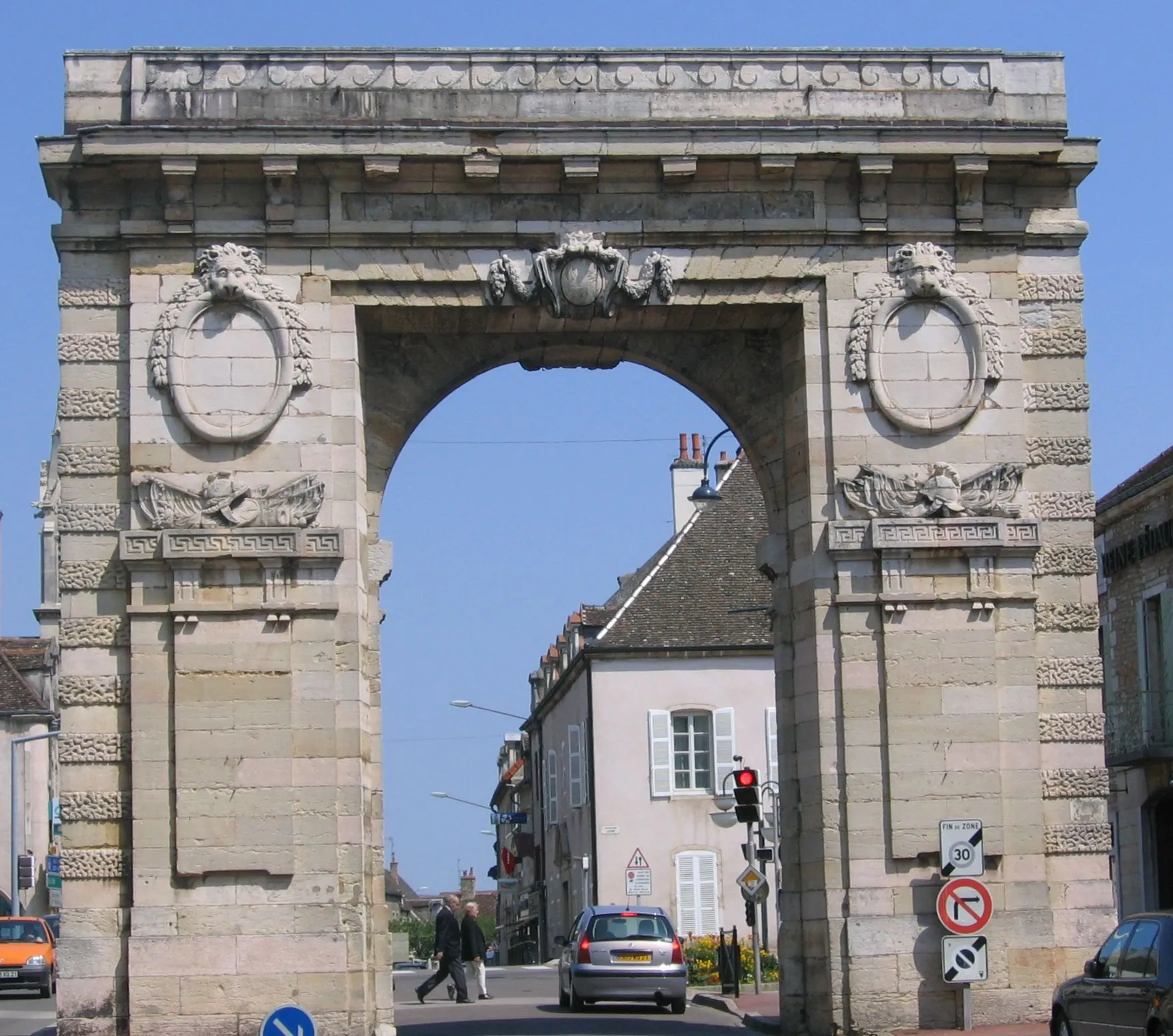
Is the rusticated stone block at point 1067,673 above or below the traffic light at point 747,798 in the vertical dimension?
above

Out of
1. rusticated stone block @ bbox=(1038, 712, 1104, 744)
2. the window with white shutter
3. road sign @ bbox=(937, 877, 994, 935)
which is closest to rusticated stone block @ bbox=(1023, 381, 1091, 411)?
rusticated stone block @ bbox=(1038, 712, 1104, 744)

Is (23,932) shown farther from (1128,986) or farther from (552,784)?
(1128,986)

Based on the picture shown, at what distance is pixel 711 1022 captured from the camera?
82.4 feet

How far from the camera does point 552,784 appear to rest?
179 ft

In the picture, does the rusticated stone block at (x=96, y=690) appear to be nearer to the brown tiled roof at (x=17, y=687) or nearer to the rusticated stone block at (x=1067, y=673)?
the rusticated stone block at (x=1067, y=673)

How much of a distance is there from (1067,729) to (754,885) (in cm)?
996

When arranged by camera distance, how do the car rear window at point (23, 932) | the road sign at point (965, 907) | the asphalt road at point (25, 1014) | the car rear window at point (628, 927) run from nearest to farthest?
the road sign at point (965, 907)
the asphalt road at point (25, 1014)
the car rear window at point (628, 927)
the car rear window at point (23, 932)

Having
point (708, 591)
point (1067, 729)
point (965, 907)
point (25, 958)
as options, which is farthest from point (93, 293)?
point (708, 591)

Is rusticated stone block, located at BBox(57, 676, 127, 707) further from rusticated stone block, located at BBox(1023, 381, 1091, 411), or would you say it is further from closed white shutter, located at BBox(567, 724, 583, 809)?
closed white shutter, located at BBox(567, 724, 583, 809)

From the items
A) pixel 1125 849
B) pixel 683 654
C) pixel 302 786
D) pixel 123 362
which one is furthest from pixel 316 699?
pixel 683 654

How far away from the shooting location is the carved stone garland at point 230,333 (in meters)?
20.6

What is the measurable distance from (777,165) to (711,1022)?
9.98 meters

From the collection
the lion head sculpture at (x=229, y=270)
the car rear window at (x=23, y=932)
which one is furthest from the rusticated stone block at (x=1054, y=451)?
the car rear window at (x=23, y=932)

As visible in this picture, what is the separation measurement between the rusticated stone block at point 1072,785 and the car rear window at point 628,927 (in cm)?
857
